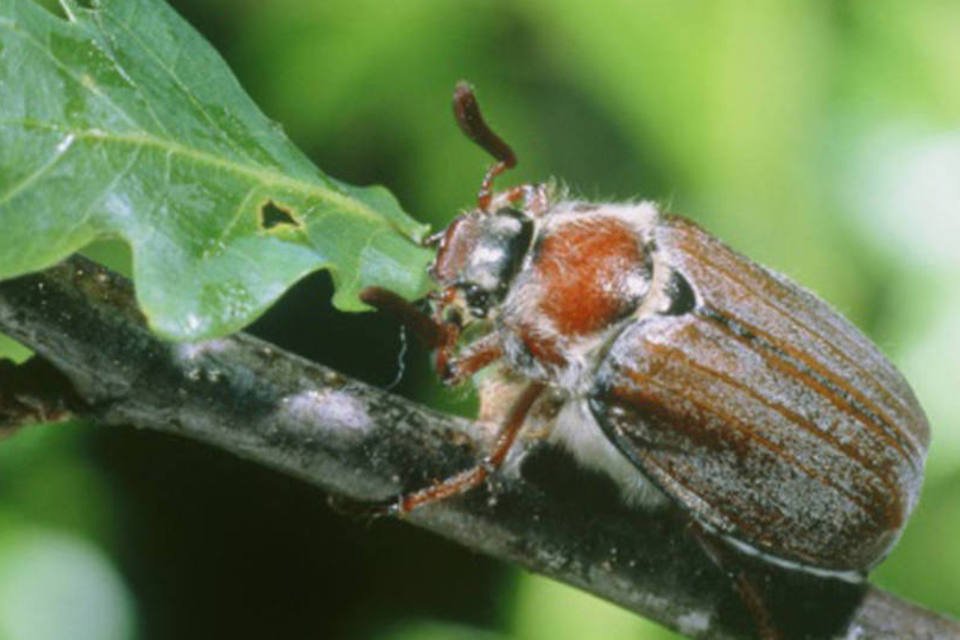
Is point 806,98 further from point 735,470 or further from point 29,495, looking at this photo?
point 29,495

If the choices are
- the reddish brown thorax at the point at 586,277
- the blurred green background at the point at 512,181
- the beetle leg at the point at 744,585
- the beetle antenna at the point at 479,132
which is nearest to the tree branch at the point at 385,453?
the beetle leg at the point at 744,585

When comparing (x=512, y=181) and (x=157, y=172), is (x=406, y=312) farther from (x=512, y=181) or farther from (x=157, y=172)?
(x=512, y=181)

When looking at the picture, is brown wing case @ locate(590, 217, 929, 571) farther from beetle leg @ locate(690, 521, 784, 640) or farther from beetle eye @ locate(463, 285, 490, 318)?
beetle eye @ locate(463, 285, 490, 318)

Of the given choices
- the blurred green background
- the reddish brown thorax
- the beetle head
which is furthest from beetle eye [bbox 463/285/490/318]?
the blurred green background

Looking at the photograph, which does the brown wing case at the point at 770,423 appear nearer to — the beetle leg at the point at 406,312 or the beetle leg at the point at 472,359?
the beetle leg at the point at 472,359

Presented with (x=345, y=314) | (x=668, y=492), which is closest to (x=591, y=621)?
(x=668, y=492)

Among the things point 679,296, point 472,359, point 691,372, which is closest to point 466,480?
point 472,359
